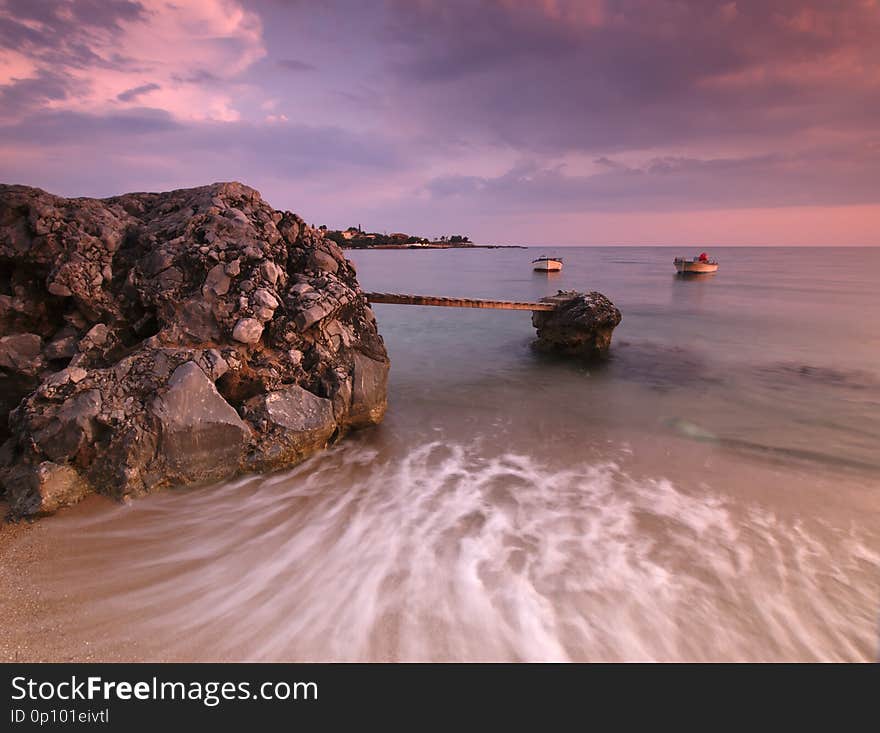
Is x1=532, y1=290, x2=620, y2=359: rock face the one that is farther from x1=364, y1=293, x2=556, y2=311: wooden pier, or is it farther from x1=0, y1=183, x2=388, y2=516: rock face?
x1=0, y1=183, x2=388, y2=516: rock face

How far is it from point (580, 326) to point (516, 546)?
28.5ft

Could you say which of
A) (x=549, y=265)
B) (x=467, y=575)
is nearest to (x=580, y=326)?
(x=467, y=575)

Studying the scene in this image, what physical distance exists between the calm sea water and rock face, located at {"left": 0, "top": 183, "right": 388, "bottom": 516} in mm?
416

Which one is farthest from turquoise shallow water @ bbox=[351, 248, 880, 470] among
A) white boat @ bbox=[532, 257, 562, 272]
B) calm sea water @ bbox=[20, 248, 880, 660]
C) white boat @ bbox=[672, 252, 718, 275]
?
white boat @ bbox=[532, 257, 562, 272]

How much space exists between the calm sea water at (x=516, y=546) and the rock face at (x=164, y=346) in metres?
0.42

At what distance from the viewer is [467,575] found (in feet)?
11.6

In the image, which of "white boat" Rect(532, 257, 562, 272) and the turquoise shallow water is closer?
the turquoise shallow water

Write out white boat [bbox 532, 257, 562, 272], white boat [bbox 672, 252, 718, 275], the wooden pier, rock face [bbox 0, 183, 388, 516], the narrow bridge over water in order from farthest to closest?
white boat [bbox 532, 257, 562, 272] → white boat [bbox 672, 252, 718, 275] → the narrow bridge over water → the wooden pier → rock face [bbox 0, 183, 388, 516]

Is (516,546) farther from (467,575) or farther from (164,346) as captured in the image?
(164,346)

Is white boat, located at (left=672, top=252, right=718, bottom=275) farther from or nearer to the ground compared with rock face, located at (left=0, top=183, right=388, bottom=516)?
farther from the ground

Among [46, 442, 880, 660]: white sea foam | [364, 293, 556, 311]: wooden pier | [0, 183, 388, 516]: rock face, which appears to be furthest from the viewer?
[364, 293, 556, 311]: wooden pier

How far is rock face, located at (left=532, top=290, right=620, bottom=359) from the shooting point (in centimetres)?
1152

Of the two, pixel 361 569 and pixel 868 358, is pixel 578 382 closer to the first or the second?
pixel 361 569
